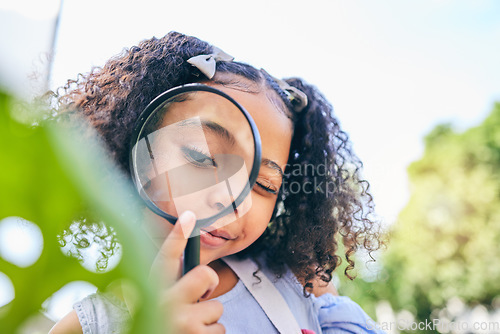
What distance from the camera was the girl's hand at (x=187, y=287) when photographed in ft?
2.11

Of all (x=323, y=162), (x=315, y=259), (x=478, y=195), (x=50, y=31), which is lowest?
(x=478, y=195)

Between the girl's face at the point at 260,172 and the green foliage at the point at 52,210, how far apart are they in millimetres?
732

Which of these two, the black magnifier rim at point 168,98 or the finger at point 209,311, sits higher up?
the black magnifier rim at point 168,98

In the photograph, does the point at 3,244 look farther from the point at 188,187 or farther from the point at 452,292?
the point at 452,292

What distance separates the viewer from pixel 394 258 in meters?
9.07

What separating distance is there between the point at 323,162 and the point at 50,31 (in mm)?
1309

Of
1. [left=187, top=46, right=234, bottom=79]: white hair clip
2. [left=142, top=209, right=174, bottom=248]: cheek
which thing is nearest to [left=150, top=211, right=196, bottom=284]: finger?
[left=142, top=209, right=174, bottom=248]: cheek

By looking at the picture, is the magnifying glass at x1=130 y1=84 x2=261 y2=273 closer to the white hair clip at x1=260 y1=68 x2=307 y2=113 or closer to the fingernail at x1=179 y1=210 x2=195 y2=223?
A: the fingernail at x1=179 y1=210 x2=195 y2=223

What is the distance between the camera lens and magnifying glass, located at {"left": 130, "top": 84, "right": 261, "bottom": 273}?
851mm

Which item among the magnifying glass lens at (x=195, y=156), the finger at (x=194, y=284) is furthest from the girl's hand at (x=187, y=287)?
the magnifying glass lens at (x=195, y=156)

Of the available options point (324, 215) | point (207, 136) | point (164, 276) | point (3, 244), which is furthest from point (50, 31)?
point (3, 244)

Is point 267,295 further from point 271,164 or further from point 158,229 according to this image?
point 158,229

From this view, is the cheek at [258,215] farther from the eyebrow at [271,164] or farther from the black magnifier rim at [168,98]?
the black magnifier rim at [168,98]

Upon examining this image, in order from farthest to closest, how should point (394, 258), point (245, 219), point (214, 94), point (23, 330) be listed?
point (394, 258)
point (245, 219)
point (214, 94)
point (23, 330)
